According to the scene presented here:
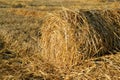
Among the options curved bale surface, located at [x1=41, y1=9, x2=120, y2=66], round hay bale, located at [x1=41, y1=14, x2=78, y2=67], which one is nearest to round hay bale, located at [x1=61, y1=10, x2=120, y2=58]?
curved bale surface, located at [x1=41, y1=9, x2=120, y2=66]

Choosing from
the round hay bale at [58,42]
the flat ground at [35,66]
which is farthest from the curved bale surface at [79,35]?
the flat ground at [35,66]

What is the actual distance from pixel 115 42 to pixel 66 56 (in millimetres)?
1046

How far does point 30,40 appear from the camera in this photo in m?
9.06

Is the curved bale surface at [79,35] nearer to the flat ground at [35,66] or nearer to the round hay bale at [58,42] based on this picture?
the round hay bale at [58,42]

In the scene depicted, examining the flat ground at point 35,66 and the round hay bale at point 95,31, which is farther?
the round hay bale at point 95,31

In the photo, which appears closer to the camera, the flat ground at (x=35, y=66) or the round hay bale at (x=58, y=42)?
the flat ground at (x=35, y=66)

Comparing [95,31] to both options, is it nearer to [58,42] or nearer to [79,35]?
[79,35]

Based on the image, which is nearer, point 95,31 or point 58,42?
point 95,31

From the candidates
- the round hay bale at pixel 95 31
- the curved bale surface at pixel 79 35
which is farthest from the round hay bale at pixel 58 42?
the round hay bale at pixel 95 31

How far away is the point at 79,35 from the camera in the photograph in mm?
6164

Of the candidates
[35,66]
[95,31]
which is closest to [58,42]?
[35,66]

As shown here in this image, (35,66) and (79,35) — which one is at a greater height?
(79,35)

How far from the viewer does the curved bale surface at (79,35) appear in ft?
20.3

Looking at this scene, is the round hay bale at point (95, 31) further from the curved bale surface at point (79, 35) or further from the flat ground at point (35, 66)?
the flat ground at point (35, 66)
